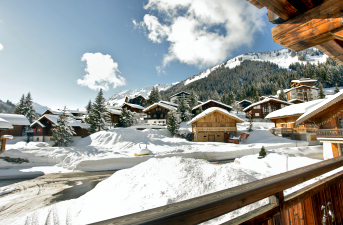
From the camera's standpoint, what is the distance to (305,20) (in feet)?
7.14

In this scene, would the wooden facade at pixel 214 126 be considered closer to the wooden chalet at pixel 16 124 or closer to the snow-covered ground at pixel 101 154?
the snow-covered ground at pixel 101 154

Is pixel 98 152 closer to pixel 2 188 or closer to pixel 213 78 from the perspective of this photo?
pixel 2 188

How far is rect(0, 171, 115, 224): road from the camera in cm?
780

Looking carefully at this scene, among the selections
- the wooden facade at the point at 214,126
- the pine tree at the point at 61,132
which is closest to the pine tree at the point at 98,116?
the pine tree at the point at 61,132

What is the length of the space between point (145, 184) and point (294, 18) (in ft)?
24.3

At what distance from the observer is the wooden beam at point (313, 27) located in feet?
6.67

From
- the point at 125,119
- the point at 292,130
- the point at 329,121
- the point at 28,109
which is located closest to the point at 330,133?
the point at 329,121

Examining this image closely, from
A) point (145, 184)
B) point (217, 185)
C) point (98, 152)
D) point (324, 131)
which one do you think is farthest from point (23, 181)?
point (324, 131)

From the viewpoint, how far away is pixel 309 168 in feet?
6.06

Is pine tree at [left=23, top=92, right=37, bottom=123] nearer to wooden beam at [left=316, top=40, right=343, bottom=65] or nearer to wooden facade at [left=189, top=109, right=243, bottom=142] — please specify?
wooden facade at [left=189, top=109, right=243, bottom=142]

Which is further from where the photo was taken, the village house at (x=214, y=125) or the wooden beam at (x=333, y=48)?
the village house at (x=214, y=125)

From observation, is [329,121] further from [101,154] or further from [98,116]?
[98,116]

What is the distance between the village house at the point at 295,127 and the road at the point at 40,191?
3116 cm

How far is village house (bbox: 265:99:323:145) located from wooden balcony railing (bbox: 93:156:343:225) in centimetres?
3049
